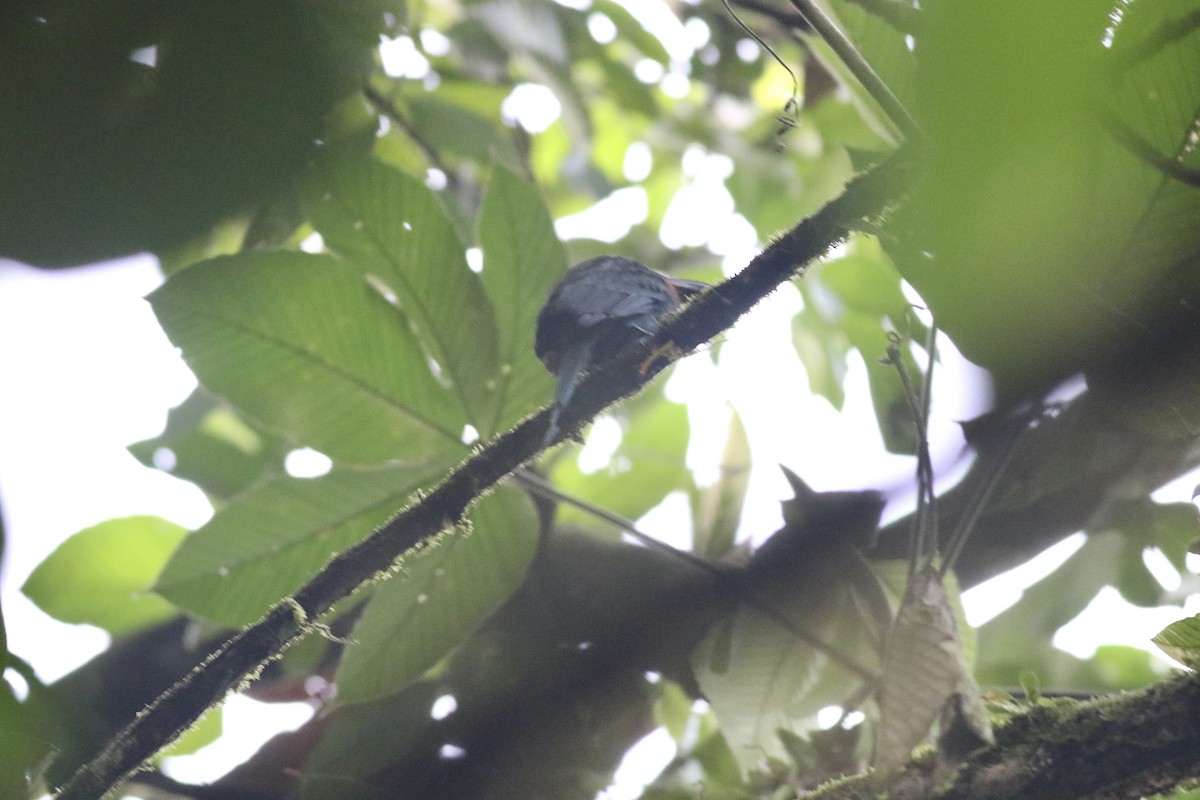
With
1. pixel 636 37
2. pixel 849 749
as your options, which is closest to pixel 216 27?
pixel 849 749

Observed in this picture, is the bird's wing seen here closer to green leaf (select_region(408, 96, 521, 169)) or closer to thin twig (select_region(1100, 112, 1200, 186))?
thin twig (select_region(1100, 112, 1200, 186))

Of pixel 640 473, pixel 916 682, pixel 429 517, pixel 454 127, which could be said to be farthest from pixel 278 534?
pixel 454 127

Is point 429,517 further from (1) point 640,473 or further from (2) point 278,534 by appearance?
(1) point 640,473

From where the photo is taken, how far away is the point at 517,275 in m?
1.38

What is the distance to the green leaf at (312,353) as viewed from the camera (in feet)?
4.01

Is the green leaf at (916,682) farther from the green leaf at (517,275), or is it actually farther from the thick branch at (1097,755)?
the green leaf at (517,275)

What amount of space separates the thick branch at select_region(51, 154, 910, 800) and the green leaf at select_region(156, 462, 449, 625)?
31 centimetres

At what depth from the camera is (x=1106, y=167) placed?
900mm

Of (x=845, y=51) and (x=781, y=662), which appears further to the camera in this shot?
(x=781, y=662)

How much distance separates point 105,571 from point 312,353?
64 cm

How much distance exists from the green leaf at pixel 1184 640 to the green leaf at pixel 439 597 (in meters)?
0.80

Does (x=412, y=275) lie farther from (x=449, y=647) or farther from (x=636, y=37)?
(x=636, y=37)

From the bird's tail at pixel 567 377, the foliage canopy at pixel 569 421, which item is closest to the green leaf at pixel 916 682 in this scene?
the foliage canopy at pixel 569 421

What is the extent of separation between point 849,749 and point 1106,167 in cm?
79
